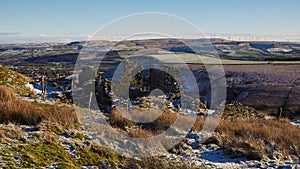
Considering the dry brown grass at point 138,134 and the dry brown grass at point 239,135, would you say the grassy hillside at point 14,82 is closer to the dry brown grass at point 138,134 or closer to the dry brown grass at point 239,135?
the dry brown grass at point 239,135

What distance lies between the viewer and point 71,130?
8219 millimetres

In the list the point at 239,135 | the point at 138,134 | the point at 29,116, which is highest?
the point at 29,116

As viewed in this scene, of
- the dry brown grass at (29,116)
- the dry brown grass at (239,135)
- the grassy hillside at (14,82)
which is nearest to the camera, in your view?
the dry brown grass at (239,135)

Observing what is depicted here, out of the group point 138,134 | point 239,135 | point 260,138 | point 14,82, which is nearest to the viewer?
point 138,134

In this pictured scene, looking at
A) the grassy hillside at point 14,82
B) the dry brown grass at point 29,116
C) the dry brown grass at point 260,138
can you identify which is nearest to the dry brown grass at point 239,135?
the dry brown grass at point 260,138

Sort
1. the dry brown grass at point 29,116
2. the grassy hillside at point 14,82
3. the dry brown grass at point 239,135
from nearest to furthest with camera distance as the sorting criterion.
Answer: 1. the dry brown grass at point 239,135
2. the dry brown grass at point 29,116
3. the grassy hillside at point 14,82

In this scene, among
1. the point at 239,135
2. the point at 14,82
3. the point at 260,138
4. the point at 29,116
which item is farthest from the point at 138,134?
the point at 14,82

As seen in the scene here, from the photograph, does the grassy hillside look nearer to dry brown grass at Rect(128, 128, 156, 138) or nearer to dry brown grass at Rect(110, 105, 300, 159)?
dry brown grass at Rect(110, 105, 300, 159)

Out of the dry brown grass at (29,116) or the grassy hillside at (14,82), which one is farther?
the grassy hillside at (14,82)

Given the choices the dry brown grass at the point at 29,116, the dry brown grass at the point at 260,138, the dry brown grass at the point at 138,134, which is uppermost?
the dry brown grass at the point at 29,116

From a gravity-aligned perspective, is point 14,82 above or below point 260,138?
above

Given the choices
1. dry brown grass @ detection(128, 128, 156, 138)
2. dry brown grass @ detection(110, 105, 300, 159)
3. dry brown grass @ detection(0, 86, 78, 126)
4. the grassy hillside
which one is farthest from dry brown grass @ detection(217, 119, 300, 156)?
the grassy hillside

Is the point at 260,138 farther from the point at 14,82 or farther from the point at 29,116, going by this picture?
the point at 14,82

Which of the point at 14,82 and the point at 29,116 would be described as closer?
the point at 29,116
